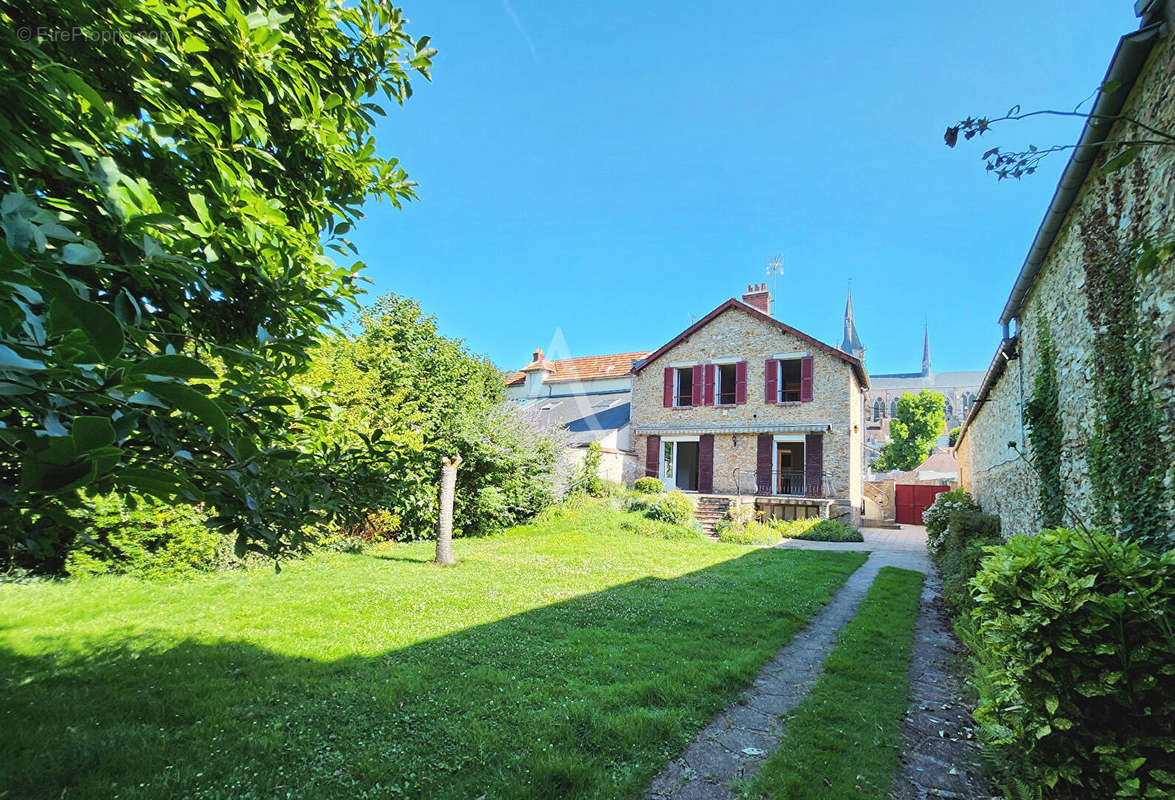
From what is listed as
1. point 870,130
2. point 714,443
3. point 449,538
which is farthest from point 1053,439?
point 714,443

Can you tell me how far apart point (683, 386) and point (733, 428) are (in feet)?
9.40

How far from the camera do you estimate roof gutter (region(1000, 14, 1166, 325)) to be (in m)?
2.86

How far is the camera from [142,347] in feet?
5.06

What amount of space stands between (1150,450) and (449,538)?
28.7 feet

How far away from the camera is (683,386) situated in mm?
19922

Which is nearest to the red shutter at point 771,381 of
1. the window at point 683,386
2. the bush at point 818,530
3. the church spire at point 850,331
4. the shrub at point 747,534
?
the window at point 683,386

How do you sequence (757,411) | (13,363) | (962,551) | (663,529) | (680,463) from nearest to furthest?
(13,363), (962,551), (663,529), (757,411), (680,463)

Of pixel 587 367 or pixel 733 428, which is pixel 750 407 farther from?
pixel 587 367

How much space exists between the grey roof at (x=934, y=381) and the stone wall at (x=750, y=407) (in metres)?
45.6

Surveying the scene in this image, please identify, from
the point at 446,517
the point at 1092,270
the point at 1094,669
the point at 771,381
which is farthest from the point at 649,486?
the point at 1094,669

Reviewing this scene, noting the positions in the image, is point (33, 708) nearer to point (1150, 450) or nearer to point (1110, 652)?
point (1110, 652)

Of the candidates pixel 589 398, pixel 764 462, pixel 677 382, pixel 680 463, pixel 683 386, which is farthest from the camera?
pixel 589 398

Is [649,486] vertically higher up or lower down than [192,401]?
lower down

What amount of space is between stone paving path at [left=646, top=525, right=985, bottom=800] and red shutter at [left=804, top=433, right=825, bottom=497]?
10.9 m
